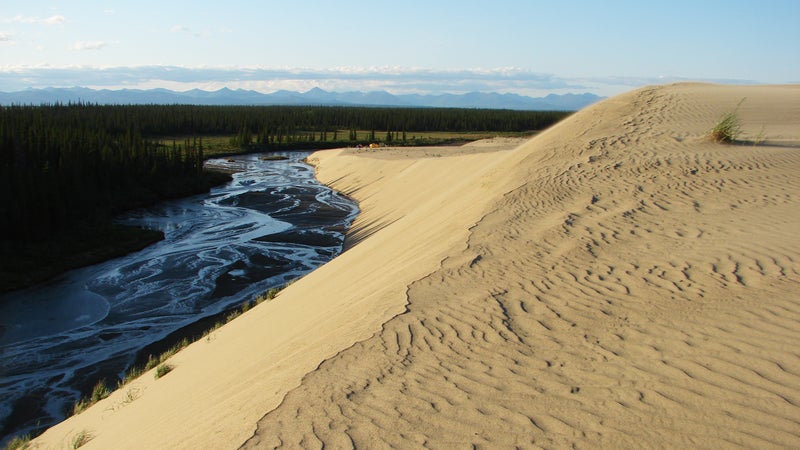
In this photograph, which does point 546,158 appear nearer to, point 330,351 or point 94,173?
point 330,351

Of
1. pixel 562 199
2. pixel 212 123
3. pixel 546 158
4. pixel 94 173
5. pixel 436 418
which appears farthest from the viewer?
pixel 212 123

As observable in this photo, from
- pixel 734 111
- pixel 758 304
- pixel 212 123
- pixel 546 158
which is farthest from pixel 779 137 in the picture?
pixel 212 123

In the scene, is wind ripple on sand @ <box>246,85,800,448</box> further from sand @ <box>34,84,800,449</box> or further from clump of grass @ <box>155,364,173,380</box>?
clump of grass @ <box>155,364,173,380</box>

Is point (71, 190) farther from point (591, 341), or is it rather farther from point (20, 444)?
point (591, 341)

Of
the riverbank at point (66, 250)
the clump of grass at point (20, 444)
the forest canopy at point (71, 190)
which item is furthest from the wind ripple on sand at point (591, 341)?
the forest canopy at point (71, 190)

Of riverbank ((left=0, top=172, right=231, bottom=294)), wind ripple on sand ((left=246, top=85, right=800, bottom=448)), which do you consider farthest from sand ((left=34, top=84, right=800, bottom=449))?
riverbank ((left=0, top=172, right=231, bottom=294))
